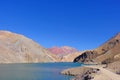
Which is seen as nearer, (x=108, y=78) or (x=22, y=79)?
(x=108, y=78)

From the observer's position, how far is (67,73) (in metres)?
78.4

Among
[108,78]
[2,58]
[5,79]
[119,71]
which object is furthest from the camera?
[2,58]

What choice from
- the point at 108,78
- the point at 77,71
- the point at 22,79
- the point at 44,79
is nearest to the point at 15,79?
the point at 22,79

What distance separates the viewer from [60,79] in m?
62.9

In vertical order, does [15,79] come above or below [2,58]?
below

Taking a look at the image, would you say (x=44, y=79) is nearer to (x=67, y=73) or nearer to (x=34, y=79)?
(x=34, y=79)

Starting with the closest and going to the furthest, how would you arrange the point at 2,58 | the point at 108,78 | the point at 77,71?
the point at 108,78 < the point at 77,71 < the point at 2,58

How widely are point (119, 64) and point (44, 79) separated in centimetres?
1543

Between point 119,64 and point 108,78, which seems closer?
point 108,78

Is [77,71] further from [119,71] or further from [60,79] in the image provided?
[119,71]

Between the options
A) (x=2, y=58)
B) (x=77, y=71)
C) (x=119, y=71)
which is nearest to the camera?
(x=119, y=71)

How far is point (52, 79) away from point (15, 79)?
759cm

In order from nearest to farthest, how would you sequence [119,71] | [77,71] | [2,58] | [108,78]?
[108,78] → [119,71] → [77,71] → [2,58]

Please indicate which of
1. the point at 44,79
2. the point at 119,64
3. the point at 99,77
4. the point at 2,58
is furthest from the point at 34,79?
the point at 2,58
